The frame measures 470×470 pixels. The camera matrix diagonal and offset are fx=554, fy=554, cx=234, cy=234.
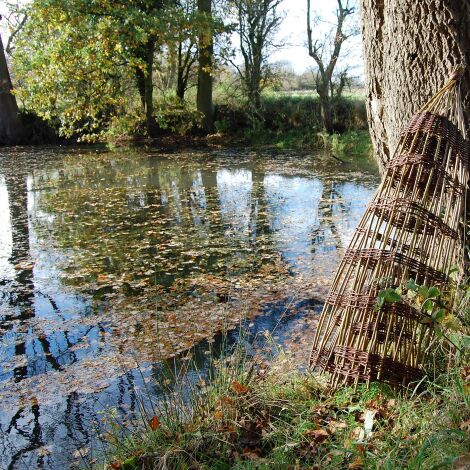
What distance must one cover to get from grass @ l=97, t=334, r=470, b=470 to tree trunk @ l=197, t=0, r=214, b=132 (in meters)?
17.5

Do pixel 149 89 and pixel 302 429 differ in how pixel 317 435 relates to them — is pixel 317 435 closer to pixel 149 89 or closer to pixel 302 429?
pixel 302 429

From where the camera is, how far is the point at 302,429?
278cm

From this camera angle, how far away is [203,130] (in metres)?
21.3

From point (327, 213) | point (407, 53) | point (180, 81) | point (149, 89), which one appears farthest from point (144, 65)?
point (407, 53)

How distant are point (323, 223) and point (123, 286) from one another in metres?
3.75

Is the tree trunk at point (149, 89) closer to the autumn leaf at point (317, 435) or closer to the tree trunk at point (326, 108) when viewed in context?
the tree trunk at point (326, 108)

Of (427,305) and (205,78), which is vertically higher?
(205,78)

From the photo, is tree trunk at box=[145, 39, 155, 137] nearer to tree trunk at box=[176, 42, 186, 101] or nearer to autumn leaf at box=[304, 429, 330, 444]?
tree trunk at box=[176, 42, 186, 101]

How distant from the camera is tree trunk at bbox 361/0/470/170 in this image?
3.51m

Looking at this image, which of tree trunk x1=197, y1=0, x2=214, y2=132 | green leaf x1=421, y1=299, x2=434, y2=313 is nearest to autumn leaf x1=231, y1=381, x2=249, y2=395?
green leaf x1=421, y1=299, x2=434, y2=313

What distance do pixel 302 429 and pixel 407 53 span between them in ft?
8.27

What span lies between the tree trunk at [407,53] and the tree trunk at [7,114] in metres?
19.9

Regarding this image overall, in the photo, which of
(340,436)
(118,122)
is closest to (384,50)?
(340,436)

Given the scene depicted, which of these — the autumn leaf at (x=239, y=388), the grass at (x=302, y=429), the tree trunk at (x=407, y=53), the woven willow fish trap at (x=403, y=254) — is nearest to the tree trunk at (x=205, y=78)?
the tree trunk at (x=407, y=53)
